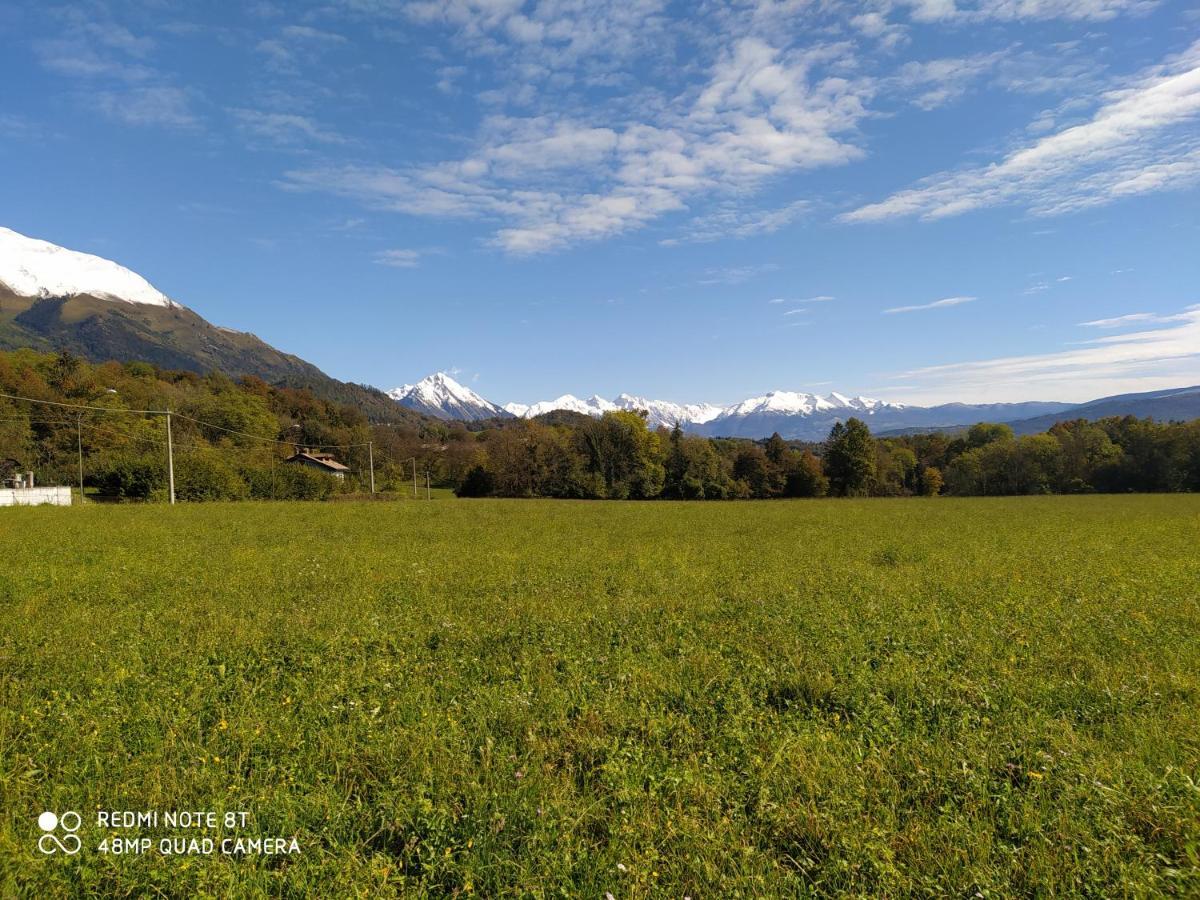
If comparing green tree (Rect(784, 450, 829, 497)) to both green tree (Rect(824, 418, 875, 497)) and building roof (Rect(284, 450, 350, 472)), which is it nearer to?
green tree (Rect(824, 418, 875, 497))

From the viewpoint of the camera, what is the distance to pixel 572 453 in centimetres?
10100

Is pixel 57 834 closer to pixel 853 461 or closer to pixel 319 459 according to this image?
pixel 853 461

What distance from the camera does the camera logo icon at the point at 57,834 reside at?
381 cm

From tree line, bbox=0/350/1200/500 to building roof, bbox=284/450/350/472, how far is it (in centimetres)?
252

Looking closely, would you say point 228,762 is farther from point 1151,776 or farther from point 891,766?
→ point 1151,776

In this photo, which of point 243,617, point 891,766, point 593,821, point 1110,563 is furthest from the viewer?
point 1110,563

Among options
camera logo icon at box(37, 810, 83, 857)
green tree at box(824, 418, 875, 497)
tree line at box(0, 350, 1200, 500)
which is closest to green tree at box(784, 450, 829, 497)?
tree line at box(0, 350, 1200, 500)

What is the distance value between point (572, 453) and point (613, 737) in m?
95.7

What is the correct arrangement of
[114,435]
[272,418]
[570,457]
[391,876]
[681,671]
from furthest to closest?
[272,418] → [570,457] → [114,435] → [681,671] → [391,876]

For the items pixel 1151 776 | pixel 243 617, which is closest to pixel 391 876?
pixel 1151 776

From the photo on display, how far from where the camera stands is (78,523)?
27.0m

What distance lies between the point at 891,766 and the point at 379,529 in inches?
1041

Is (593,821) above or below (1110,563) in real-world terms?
above

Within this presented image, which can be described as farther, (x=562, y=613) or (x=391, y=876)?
(x=562, y=613)
